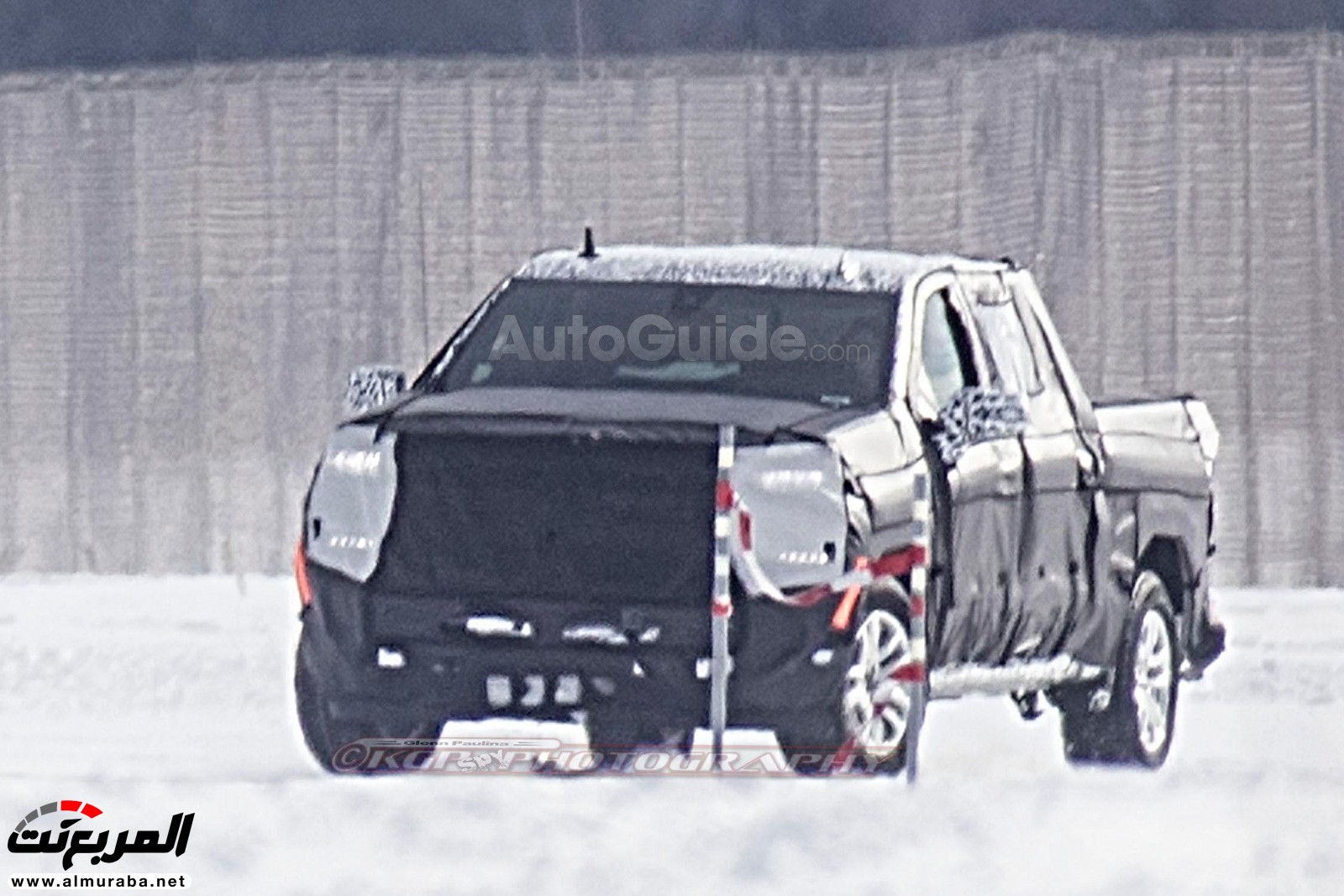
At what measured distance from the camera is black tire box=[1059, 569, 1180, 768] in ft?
42.3

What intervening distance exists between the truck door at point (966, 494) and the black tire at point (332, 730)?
160cm

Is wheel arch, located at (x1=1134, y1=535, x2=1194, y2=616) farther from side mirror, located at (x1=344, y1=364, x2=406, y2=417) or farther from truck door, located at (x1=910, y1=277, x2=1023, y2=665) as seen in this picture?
side mirror, located at (x1=344, y1=364, x2=406, y2=417)

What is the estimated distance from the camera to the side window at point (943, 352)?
39.4 feet

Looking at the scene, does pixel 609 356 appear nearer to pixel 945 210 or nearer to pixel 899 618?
pixel 899 618

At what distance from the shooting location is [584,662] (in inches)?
421

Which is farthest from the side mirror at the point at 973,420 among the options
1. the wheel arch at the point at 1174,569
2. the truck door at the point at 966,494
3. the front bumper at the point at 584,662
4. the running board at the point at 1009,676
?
the wheel arch at the point at 1174,569

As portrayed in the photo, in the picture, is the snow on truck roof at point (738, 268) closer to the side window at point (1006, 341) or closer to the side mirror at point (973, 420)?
the side window at point (1006, 341)

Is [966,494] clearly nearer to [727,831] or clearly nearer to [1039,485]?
[1039,485]

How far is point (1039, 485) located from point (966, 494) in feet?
2.35

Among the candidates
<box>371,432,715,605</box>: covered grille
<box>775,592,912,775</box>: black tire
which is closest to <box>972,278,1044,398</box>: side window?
<box>775,592,912,775</box>: black tire

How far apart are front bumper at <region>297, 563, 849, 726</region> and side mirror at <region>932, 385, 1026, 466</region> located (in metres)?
1.03

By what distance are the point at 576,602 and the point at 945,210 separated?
1038 cm

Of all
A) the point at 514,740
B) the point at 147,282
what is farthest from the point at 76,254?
the point at 514,740

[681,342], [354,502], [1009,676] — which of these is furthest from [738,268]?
[354,502]
